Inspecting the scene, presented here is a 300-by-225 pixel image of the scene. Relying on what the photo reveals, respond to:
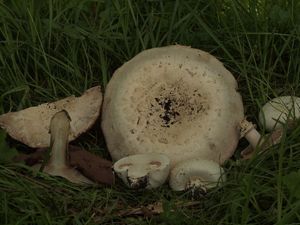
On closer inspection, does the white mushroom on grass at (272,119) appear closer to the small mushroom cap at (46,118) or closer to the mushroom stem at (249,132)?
the mushroom stem at (249,132)

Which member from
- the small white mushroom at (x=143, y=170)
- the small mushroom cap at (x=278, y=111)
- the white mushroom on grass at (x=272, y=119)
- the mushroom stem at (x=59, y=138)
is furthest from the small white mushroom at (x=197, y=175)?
the mushroom stem at (x=59, y=138)

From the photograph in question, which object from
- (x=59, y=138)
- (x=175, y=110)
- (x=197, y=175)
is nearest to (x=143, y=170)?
(x=197, y=175)

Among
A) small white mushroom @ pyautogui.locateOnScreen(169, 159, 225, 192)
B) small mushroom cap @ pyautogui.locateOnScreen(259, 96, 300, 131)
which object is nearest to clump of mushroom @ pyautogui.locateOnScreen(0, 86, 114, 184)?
small white mushroom @ pyautogui.locateOnScreen(169, 159, 225, 192)

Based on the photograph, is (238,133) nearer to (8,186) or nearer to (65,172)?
(65,172)

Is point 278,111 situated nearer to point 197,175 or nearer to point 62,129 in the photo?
point 197,175

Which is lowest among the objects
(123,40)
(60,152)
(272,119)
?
(60,152)

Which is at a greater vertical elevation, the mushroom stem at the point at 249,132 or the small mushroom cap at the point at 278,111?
the small mushroom cap at the point at 278,111

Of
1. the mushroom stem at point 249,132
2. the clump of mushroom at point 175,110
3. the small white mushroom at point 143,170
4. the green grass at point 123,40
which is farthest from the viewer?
the green grass at point 123,40
